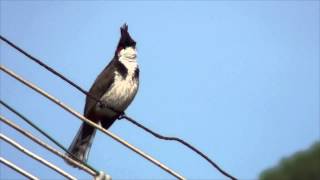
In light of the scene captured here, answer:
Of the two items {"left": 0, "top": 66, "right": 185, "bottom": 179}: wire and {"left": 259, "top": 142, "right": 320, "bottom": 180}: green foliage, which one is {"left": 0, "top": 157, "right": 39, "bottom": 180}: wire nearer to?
{"left": 0, "top": 66, "right": 185, "bottom": 179}: wire

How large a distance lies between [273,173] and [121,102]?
711 inches

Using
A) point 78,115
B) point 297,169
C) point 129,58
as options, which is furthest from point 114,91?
point 297,169

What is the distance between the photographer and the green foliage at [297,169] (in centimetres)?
2788

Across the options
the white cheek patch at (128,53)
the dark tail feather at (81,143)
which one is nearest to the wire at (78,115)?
the dark tail feather at (81,143)

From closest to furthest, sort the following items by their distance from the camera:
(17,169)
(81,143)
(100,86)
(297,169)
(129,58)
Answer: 1. (17,169)
2. (81,143)
3. (100,86)
4. (129,58)
5. (297,169)

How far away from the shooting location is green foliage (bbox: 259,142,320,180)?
27.9 metres

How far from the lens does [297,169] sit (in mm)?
28234

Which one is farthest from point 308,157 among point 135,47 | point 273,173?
point 135,47

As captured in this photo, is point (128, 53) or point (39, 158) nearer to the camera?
point (39, 158)

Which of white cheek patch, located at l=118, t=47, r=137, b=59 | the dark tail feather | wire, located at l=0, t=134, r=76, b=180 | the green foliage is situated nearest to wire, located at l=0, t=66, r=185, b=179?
wire, located at l=0, t=134, r=76, b=180

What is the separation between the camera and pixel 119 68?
35.4 ft

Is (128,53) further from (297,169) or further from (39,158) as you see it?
(297,169)

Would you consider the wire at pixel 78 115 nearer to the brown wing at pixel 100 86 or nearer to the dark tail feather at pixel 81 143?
the dark tail feather at pixel 81 143

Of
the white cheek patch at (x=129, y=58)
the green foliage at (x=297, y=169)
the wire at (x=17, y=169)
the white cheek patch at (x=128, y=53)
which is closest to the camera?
the wire at (x=17, y=169)
